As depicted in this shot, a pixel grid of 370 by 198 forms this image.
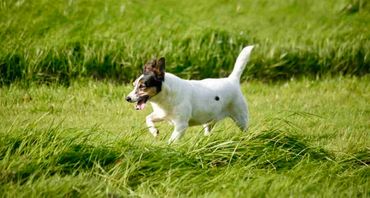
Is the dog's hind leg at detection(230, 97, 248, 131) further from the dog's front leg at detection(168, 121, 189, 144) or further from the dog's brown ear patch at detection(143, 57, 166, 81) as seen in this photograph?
the dog's brown ear patch at detection(143, 57, 166, 81)

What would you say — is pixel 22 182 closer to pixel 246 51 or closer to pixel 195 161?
pixel 195 161

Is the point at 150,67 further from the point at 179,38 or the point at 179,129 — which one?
the point at 179,38

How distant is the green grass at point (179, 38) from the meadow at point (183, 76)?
0.08 ft

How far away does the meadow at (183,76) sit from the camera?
626 cm

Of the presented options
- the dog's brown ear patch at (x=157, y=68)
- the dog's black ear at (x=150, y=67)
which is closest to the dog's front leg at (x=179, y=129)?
the dog's brown ear patch at (x=157, y=68)

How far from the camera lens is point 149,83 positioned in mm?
7996

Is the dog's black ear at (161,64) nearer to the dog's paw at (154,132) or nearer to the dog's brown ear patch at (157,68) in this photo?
the dog's brown ear patch at (157,68)

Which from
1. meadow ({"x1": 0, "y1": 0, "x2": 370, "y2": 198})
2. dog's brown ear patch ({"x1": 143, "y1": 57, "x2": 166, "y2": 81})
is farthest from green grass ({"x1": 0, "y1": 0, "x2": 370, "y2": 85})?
dog's brown ear patch ({"x1": 143, "y1": 57, "x2": 166, "y2": 81})

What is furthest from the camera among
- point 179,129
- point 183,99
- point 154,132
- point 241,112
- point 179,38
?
point 179,38

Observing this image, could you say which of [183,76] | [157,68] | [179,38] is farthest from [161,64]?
[179,38]

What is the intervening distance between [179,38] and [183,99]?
456cm

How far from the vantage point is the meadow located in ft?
20.5

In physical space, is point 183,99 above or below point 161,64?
below

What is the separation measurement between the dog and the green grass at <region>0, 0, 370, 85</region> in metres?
3.25
